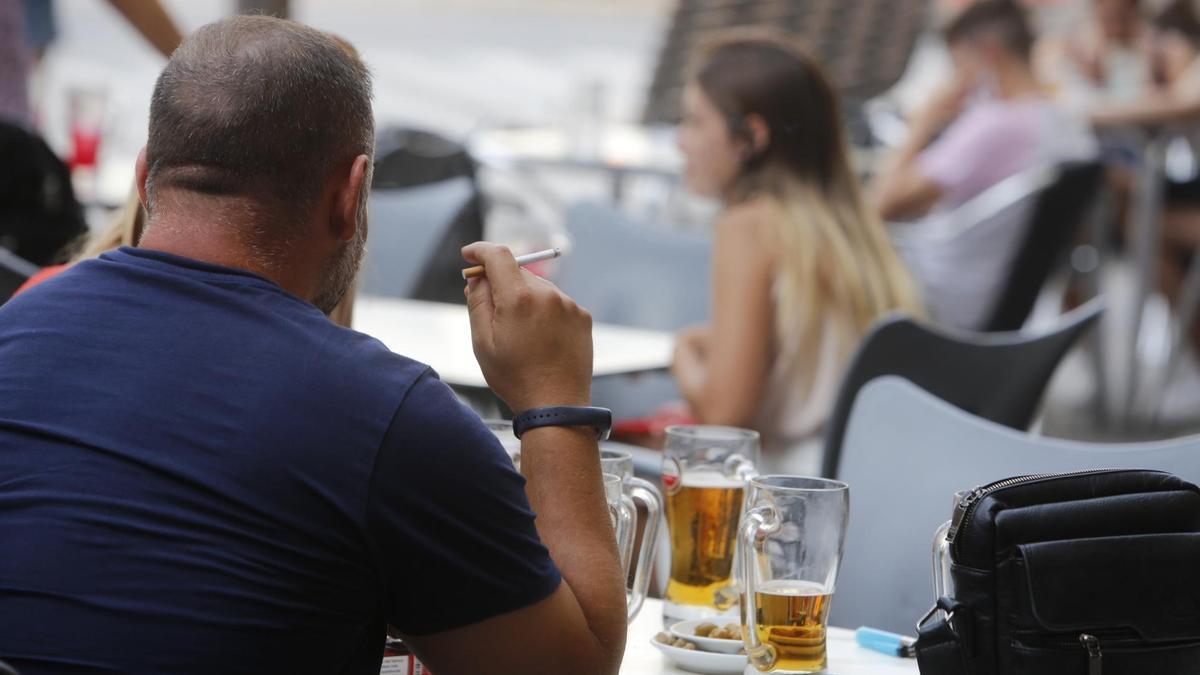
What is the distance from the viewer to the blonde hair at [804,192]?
280 centimetres

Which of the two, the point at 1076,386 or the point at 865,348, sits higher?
the point at 865,348

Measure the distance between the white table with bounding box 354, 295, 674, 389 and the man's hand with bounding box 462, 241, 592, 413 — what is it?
123 centimetres

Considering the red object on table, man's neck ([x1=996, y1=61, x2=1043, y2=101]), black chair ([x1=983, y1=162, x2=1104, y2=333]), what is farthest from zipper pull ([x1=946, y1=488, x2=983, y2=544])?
man's neck ([x1=996, y1=61, x2=1043, y2=101])

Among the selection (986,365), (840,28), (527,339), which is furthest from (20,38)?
(840,28)

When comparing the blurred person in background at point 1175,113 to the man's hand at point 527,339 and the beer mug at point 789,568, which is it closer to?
the beer mug at point 789,568

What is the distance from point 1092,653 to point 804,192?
72.2 inches

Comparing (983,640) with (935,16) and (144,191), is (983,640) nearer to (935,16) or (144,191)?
(144,191)

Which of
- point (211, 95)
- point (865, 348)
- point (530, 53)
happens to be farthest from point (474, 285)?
point (530, 53)

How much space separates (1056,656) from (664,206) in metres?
5.48

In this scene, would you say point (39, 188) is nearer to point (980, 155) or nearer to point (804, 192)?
point (804, 192)

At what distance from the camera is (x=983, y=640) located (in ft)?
3.87

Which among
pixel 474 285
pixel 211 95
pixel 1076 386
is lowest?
pixel 1076 386

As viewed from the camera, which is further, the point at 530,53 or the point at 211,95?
the point at 530,53

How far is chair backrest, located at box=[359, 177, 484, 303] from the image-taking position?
392cm
